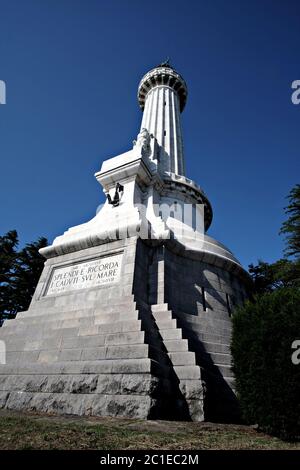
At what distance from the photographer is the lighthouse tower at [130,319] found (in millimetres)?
6633

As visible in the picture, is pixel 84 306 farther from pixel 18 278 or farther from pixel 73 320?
pixel 18 278

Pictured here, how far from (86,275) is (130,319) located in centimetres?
365

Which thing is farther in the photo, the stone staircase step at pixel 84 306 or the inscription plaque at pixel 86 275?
the inscription plaque at pixel 86 275

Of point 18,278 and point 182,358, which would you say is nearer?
point 182,358

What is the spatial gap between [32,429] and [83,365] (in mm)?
2803

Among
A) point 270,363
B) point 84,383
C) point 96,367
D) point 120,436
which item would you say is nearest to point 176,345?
point 96,367

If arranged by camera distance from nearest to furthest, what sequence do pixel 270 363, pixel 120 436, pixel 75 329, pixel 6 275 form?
pixel 120 436 → pixel 270 363 → pixel 75 329 → pixel 6 275

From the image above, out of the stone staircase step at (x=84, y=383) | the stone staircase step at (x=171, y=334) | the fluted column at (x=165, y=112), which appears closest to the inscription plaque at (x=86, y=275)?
the stone staircase step at (x=171, y=334)

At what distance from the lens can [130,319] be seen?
26.0 ft

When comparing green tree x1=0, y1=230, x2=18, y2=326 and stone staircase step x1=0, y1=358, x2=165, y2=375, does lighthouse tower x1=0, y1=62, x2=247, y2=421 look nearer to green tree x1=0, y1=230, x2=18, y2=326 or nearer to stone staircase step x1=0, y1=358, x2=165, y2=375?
stone staircase step x1=0, y1=358, x2=165, y2=375

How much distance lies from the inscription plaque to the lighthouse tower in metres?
0.05

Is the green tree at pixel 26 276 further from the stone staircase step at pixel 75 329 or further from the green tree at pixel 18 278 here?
the stone staircase step at pixel 75 329

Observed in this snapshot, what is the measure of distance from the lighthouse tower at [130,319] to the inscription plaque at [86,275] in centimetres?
5

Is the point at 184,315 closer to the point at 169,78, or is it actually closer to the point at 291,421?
the point at 291,421
